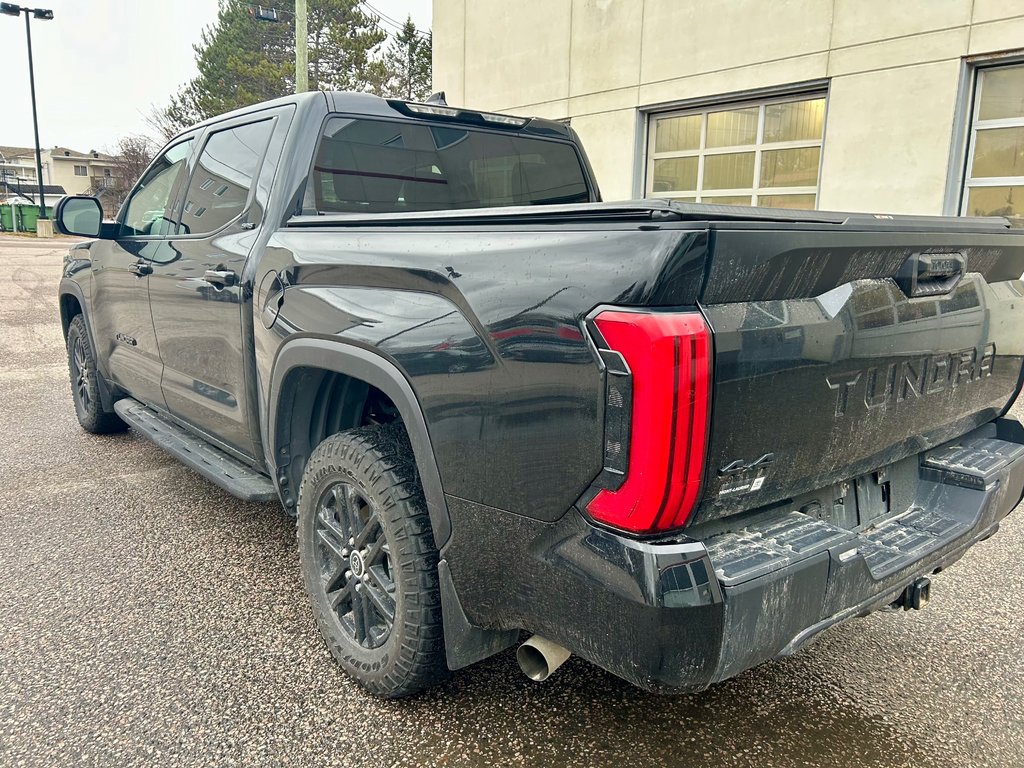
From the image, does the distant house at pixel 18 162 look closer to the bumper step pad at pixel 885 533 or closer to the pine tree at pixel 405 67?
the pine tree at pixel 405 67

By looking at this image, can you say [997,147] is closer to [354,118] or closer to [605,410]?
[354,118]

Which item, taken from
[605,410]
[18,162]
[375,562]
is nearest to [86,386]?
[375,562]

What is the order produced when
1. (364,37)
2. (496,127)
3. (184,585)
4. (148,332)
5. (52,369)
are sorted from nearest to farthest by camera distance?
1. (184,585)
2. (496,127)
3. (148,332)
4. (52,369)
5. (364,37)

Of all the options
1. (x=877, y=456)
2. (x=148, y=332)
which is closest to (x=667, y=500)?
(x=877, y=456)

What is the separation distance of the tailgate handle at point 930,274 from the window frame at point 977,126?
22.8 feet

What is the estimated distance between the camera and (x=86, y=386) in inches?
209

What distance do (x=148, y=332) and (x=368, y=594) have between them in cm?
230

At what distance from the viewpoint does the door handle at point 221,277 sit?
10.1 feet

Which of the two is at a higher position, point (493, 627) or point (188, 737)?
point (493, 627)

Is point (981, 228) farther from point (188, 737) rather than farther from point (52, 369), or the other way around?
point (52, 369)

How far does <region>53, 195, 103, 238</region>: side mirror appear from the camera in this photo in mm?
4078

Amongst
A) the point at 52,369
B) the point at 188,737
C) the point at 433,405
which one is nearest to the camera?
the point at 433,405

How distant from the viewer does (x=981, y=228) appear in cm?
237

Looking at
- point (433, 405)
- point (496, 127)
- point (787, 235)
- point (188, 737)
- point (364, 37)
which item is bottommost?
point (188, 737)
